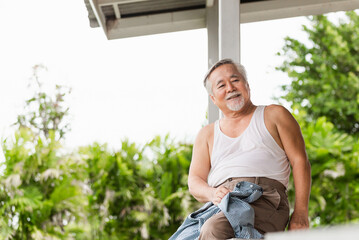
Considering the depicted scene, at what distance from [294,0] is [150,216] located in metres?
2.47

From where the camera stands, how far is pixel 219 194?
1.77 meters

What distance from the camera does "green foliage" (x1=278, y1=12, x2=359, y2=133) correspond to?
12.5 m

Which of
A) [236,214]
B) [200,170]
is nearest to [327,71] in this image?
[200,170]

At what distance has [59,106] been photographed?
7.53 metres

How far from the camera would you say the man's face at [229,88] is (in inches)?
79.4

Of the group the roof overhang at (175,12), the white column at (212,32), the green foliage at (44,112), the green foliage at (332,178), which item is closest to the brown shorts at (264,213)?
the white column at (212,32)

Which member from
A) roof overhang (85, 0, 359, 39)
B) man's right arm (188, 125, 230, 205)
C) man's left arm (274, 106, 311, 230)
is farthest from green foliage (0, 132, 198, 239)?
man's left arm (274, 106, 311, 230)

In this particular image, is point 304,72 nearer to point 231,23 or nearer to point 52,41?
point 52,41

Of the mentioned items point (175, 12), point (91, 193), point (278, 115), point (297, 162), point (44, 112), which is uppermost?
point (175, 12)

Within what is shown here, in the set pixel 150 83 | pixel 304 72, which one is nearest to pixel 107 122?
pixel 150 83

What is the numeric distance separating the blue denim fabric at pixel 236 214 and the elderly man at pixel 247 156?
0.10ft

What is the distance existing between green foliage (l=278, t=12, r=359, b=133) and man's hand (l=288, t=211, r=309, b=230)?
1107cm

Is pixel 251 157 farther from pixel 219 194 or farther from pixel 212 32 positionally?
pixel 212 32

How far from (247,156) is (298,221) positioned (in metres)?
0.32
